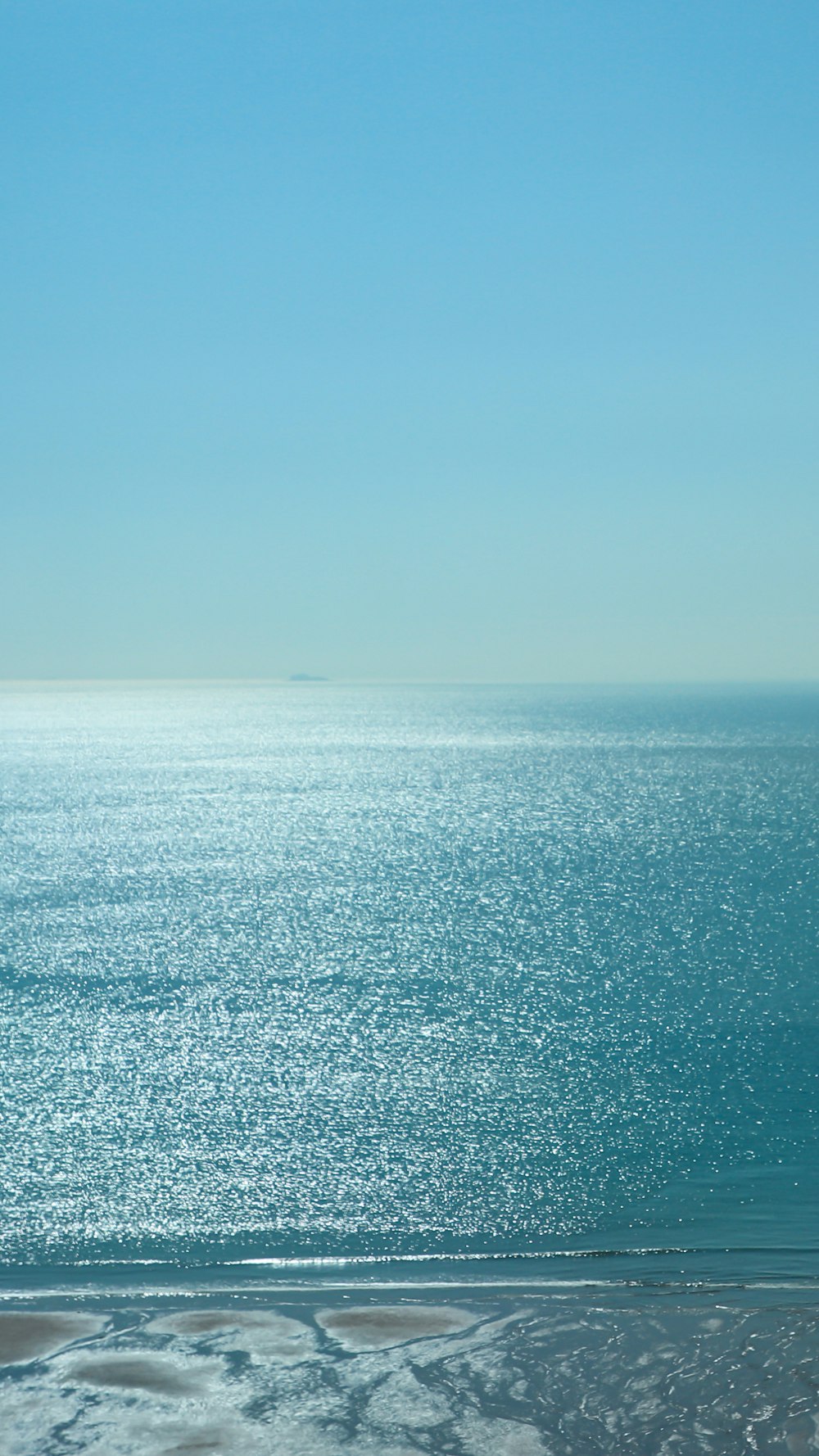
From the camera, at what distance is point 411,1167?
25.9 metres

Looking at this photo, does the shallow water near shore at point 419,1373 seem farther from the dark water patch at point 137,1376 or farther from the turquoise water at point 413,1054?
the turquoise water at point 413,1054

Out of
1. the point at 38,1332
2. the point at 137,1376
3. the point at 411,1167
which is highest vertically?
the point at 137,1376

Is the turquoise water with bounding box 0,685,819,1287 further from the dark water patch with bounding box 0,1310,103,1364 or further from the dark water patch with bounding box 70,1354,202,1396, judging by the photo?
the dark water patch with bounding box 70,1354,202,1396

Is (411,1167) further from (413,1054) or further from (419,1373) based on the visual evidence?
(419,1373)

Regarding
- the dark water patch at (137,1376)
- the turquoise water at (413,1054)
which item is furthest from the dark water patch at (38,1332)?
the turquoise water at (413,1054)

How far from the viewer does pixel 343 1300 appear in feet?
64.8

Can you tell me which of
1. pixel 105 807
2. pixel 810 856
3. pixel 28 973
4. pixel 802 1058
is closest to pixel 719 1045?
pixel 802 1058

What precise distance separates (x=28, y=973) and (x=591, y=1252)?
28.1 metres

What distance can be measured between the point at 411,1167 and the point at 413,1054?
822cm

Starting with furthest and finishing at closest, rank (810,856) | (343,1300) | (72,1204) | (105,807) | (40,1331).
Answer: (105,807) < (810,856) < (72,1204) < (343,1300) < (40,1331)

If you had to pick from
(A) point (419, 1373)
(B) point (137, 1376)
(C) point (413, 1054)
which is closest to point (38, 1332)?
(B) point (137, 1376)

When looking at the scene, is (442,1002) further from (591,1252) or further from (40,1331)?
(40,1331)

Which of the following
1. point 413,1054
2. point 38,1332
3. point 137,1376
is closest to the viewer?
point 137,1376

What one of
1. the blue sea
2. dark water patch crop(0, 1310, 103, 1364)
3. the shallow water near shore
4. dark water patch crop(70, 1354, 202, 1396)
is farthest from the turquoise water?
dark water patch crop(70, 1354, 202, 1396)
